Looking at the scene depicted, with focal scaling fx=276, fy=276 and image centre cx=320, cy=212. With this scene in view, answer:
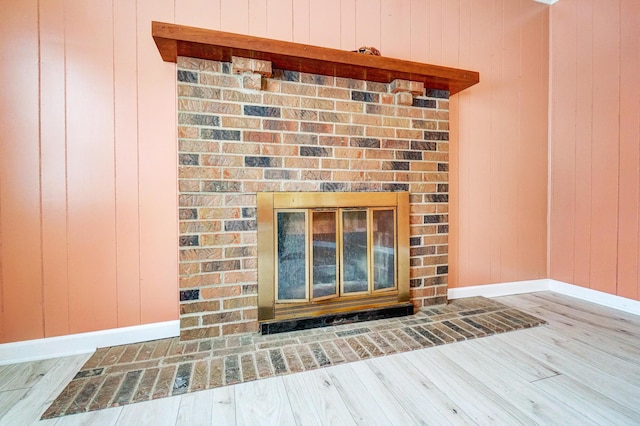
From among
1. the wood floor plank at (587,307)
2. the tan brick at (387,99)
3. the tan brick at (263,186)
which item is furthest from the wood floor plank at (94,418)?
the wood floor plank at (587,307)

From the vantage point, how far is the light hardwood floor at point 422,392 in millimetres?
1078

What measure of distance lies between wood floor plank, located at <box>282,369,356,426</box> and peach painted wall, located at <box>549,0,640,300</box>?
2.43m

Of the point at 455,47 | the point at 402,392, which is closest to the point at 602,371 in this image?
the point at 402,392

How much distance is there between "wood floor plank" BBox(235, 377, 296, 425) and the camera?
1.07 m

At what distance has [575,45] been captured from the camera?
240cm

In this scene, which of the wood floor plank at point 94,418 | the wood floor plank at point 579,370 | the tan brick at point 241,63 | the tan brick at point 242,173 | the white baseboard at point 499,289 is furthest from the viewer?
the white baseboard at point 499,289

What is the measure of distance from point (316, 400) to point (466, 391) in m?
0.67

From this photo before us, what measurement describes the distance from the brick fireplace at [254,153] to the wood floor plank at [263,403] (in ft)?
1.65

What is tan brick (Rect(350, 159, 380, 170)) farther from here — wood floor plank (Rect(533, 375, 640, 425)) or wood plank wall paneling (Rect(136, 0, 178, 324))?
wood floor plank (Rect(533, 375, 640, 425))

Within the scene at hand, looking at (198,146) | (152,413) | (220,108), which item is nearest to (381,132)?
(220,108)

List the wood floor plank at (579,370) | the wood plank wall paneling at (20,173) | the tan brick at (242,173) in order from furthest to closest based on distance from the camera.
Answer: the tan brick at (242,173), the wood plank wall paneling at (20,173), the wood floor plank at (579,370)

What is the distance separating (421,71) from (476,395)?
1.83 m

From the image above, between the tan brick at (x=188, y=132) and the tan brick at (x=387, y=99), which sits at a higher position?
the tan brick at (x=387, y=99)

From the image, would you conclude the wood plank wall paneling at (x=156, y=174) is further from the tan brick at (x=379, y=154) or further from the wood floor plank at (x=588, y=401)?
the wood floor plank at (x=588, y=401)
